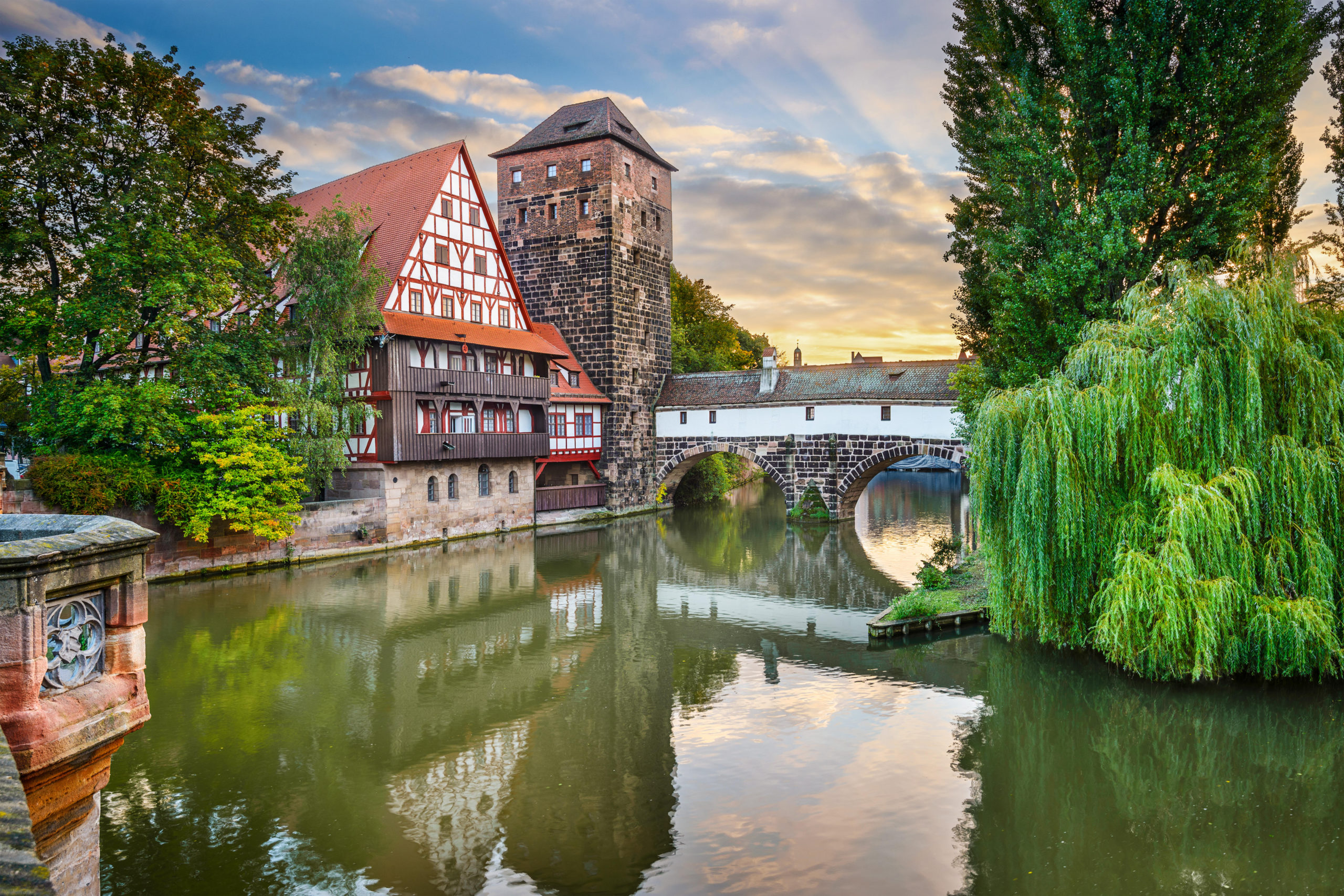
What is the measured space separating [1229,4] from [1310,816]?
41.5ft

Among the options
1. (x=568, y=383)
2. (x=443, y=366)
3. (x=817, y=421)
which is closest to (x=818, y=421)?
(x=817, y=421)

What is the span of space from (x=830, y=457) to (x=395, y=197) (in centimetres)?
1661

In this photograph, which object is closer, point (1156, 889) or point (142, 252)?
point (1156, 889)

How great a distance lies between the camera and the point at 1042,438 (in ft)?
36.6

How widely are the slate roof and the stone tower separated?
70.6 inches

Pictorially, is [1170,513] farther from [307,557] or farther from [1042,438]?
[307,557]

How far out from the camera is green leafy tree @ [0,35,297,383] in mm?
16125

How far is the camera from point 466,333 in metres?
24.6

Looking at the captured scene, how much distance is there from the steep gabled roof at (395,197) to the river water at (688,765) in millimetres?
11876

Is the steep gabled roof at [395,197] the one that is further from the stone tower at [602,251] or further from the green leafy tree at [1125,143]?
the green leafy tree at [1125,143]

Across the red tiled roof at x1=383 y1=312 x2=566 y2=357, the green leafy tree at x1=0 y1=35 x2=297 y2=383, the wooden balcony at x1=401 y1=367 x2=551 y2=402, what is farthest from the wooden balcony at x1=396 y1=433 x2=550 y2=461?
the green leafy tree at x1=0 y1=35 x2=297 y2=383

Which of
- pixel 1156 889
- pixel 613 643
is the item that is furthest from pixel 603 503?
pixel 1156 889

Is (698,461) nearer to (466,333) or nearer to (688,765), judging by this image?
(466,333)

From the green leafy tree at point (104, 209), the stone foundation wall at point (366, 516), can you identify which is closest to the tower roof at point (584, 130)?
the stone foundation wall at point (366, 516)
